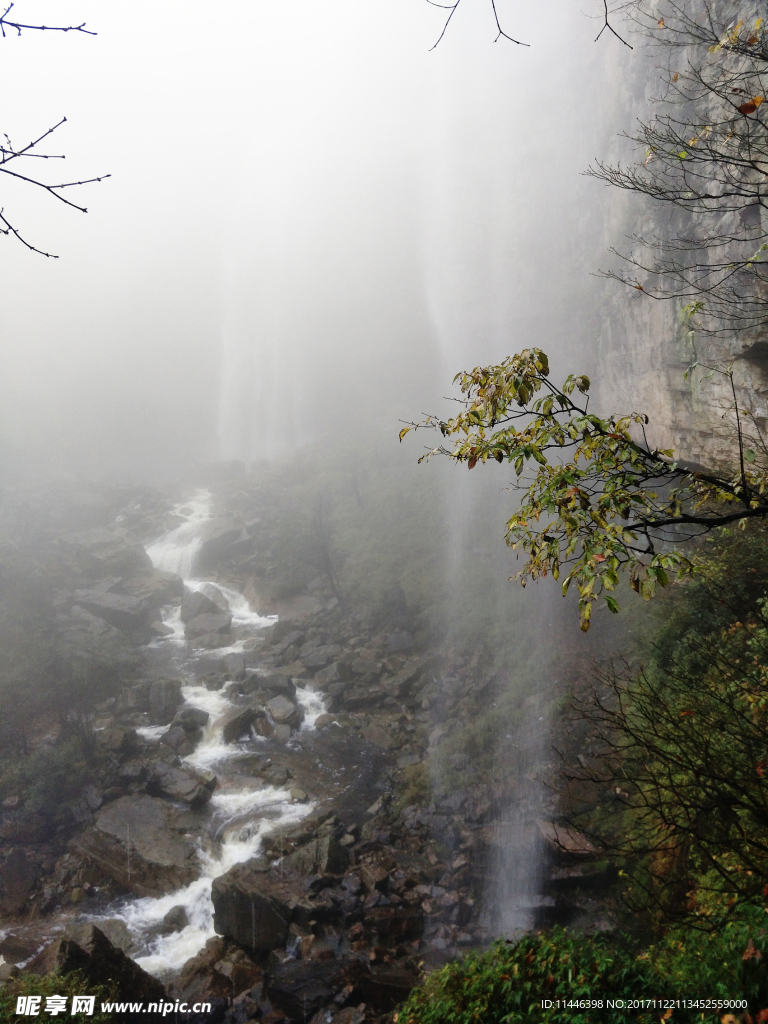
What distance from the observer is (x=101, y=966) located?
6980 millimetres

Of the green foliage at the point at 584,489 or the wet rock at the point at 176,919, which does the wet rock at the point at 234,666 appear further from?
the green foliage at the point at 584,489

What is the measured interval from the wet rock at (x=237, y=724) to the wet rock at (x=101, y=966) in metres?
7.01

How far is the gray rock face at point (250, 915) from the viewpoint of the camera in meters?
8.54

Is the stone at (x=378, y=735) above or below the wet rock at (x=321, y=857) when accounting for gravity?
above

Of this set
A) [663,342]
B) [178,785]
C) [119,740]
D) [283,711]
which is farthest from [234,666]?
[663,342]

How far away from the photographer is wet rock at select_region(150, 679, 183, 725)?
52.1ft

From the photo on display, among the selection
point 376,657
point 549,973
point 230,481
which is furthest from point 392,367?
point 549,973

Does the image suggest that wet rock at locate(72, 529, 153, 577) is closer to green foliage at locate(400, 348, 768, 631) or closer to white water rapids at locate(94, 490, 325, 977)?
white water rapids at locate(94, 490, 325, 977)

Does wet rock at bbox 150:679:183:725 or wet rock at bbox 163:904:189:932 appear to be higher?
wet rock at bbox 150:679:183:725

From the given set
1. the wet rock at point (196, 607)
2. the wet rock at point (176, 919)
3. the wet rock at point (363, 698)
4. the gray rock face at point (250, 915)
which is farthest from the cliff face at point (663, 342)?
the wet rock at point (196, 607)

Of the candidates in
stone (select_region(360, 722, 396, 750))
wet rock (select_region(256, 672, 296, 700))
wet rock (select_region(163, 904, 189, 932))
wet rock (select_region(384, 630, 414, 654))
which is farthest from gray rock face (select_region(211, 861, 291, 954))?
wet rock (select_region(384, 630, 414, 654))

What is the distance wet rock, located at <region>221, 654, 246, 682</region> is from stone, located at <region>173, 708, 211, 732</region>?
2.09 metres

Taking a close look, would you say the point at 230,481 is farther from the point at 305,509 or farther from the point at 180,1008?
the point at 180,1008

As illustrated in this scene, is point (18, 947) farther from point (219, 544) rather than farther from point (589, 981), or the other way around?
point (219, 544)
